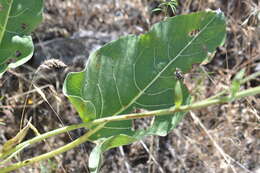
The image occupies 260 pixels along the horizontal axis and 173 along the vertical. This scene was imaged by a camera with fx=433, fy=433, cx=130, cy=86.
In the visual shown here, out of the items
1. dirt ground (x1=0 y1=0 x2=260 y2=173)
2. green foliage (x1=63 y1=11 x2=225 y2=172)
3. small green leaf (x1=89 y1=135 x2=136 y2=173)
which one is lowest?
dirt ground (x1=0 y1=0 x2=260 y2=173)

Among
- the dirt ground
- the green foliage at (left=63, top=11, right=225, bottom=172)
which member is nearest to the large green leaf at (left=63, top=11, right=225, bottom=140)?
the green foliage at (left=63, top=11, right=225, bottom=172)

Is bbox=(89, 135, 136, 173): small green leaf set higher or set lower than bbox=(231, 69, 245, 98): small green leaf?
lower

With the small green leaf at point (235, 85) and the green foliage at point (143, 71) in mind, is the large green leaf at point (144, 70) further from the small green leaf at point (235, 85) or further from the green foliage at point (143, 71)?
the small green leaf at point (235, 85)

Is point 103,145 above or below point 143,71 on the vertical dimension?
below

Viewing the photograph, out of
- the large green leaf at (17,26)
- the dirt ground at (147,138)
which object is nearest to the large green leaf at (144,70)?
the large green leaf at (17,26)

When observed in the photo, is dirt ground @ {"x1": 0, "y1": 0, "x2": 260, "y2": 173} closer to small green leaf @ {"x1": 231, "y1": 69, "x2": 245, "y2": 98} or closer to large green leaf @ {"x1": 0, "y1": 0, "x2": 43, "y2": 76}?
large green leaf @ {"x1": 0, "y1": 0, "x2": 43, "y2": 76}

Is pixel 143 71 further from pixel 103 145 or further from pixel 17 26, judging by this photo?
pixel 17 26

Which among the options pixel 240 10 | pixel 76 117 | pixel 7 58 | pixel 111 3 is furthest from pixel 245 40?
pixel 7 58

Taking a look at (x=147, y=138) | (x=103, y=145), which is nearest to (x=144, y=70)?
(x=103, y=145)
